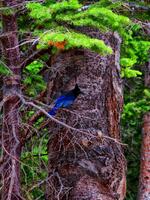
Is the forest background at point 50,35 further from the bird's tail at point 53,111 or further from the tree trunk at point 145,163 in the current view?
the tree trunk at point 145,163

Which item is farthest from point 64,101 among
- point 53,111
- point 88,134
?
point 88,134

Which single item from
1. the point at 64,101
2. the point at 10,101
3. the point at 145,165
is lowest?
the point at 145,165

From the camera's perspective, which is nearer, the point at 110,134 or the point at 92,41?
the point at 92,41

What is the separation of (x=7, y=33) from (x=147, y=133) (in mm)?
7879

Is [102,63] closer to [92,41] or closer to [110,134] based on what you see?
[110,134]

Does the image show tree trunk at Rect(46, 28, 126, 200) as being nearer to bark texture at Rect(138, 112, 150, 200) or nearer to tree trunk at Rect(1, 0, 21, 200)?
tree trunk at Rect(1, 0, 21, 200)

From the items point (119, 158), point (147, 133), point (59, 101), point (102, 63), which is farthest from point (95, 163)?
point (147, 133)

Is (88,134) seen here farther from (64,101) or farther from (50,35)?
(50,35)

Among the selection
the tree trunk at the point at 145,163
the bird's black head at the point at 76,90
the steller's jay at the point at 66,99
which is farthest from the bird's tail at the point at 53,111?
the tree trunk at the point at 145,163

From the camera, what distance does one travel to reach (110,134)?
520 cm

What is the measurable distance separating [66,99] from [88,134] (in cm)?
57

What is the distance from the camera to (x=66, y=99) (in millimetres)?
5012

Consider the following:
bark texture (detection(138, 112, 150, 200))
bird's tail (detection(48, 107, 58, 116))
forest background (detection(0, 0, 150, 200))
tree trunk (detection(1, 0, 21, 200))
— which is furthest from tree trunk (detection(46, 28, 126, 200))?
bark texture (detection(138, 112, 150, 200))

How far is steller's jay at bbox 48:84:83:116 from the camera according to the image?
16.3ft
